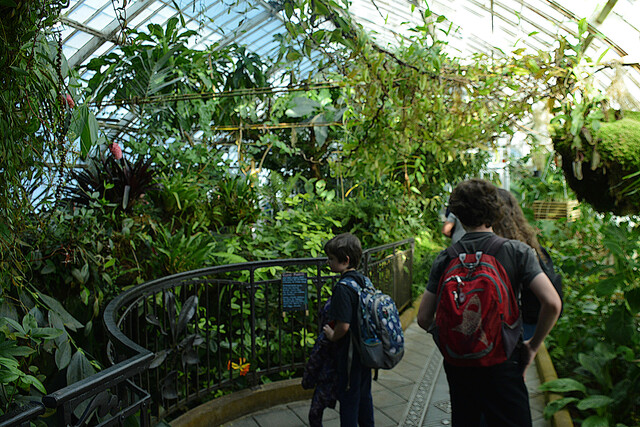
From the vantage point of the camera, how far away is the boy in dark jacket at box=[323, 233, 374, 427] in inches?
91.6

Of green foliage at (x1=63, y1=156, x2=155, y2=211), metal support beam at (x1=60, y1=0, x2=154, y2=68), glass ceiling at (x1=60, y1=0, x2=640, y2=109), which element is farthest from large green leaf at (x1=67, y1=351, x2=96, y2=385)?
metal support beam at (x1=60, y1=0, x2=154, y2=68)

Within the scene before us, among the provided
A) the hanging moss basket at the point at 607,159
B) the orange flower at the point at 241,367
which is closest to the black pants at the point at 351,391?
the orange flower at the point at 241,367

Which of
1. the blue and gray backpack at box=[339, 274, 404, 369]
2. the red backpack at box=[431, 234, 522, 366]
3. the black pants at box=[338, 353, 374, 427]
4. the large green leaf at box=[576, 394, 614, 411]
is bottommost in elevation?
the large green leaf at box=[576, 394, 614, 411]

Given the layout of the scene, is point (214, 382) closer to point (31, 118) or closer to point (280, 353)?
point (280, 353)

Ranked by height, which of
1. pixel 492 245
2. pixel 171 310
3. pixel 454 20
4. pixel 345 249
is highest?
pixel 454 20

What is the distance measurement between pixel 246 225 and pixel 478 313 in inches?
132

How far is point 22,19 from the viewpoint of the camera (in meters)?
1.41

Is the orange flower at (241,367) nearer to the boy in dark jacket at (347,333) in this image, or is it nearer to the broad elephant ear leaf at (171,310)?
the broad elephant ear leaf at (171,310)

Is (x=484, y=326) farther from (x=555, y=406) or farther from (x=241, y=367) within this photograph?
(x=241, y=367)

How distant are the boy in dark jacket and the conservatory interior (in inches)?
28.9

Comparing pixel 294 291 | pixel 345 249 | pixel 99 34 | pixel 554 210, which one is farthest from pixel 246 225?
pixel 99 34

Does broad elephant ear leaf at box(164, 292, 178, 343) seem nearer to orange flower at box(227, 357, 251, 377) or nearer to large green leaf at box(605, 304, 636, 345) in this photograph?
orange flower at box(227, 357, 251, 377)

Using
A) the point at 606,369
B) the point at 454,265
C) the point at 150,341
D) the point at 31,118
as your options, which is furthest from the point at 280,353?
the point at 31,118

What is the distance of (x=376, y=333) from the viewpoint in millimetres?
2307
